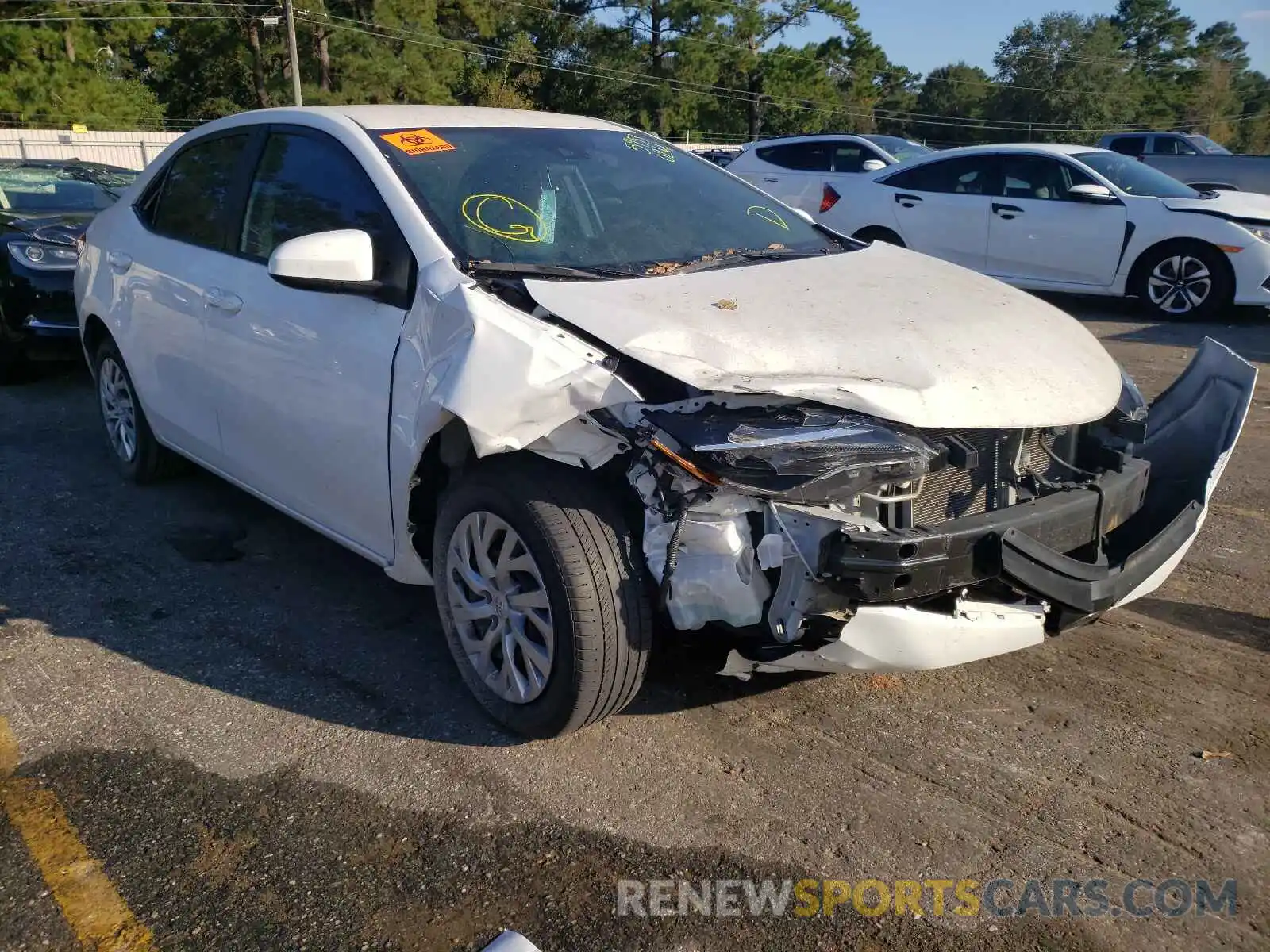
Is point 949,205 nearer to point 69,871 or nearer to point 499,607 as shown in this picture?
point 499,607

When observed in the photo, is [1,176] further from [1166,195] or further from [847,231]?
[1166,195]

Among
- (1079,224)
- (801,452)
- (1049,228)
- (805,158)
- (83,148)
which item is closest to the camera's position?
(801,452)

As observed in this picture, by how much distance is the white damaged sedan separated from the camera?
8.91 ft

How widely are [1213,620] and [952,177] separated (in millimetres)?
7526

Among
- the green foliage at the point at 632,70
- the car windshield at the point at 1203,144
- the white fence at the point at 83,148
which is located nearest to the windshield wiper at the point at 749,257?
the car windshield at the point at 1203,144

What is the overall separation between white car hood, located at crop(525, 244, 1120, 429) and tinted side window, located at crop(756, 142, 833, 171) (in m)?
9.67

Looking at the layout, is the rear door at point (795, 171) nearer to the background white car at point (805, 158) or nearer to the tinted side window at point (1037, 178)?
the background white car at point (805, 158)

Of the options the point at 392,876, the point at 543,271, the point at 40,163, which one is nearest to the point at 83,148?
the point at 40,163

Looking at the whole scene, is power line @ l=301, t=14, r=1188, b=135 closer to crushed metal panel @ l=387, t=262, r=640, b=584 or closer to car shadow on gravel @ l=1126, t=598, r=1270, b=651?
crushed metal panel @ l=387, t=262, r=640, b=584

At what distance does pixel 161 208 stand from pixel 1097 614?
13.7 feet

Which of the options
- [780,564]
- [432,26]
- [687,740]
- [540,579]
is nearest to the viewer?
[780,564]

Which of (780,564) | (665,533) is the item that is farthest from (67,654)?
(780,564)

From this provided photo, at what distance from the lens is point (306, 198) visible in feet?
12.8

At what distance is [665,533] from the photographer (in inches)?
111
